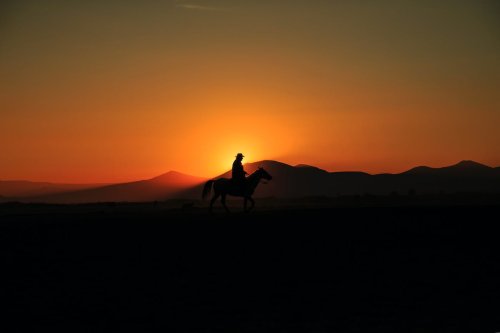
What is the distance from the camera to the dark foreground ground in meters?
11.7

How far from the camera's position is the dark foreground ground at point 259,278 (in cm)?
1167

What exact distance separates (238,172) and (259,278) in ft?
55.5

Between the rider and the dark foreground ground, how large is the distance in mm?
6743

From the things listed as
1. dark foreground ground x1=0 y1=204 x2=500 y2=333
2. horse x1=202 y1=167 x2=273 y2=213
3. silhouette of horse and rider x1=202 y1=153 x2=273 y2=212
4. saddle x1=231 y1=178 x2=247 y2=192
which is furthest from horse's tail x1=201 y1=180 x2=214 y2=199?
dark foreground ground x1=0 y1=204 x2=500 y2=333

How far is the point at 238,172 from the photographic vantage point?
105ft

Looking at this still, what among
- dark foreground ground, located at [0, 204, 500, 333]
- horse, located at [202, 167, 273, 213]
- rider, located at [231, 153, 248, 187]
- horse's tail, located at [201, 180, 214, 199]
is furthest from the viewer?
horse's tail, located at [201, 180, 214, 199]

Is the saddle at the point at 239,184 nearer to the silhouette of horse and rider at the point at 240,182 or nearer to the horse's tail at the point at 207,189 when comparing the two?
the silhouette of horse and rider at the point at 240,182

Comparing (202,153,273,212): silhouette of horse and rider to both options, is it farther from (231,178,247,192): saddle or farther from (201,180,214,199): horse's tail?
(201,180,214,199): horse's tail

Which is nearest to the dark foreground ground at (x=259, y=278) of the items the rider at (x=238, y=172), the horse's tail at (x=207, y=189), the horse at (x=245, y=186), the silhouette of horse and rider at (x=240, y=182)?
the rider at (x=238, y=172)

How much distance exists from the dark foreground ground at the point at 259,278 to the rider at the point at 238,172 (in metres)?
6.74

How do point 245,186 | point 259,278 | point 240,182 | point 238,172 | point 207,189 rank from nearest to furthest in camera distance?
point 259,278 → point 238,172 → point 240,182 → point 245,186 → point 207,189

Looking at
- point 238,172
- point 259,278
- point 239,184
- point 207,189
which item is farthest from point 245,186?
point 259,278

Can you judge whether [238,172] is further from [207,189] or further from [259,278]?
[259,278]

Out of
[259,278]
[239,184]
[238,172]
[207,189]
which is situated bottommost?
[259,278]
